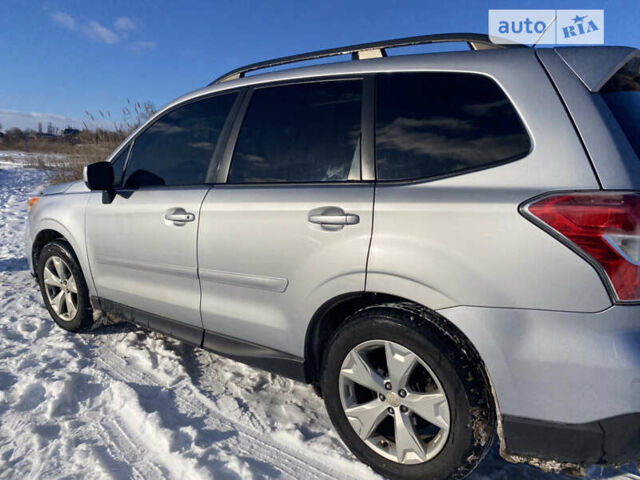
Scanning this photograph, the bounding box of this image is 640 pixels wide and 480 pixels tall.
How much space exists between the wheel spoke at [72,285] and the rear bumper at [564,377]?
9.68 feet

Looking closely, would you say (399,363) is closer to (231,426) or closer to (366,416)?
(366,416)

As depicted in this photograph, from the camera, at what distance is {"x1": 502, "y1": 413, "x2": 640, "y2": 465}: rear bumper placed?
143 centimetres

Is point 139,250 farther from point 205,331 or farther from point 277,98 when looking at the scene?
point 277,98

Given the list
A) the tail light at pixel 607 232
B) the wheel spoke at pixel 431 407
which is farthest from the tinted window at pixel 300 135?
the wheel spoke at pixel 431 407

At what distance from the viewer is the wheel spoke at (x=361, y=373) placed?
73.0 inches

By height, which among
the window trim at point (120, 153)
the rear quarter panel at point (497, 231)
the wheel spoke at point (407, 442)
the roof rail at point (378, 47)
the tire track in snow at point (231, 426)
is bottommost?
the tire track in snow at point (231, 426)

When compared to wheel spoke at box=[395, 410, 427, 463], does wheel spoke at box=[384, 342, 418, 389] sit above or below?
above

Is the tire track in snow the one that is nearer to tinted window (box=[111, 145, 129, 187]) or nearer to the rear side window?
tinted window (box=[111, 145, 129, 187])

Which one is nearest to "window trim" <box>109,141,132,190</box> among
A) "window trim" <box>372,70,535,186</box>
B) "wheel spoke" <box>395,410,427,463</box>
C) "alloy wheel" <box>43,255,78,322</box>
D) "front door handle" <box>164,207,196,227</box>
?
"front door handle" <box>164,207,196,227</box>

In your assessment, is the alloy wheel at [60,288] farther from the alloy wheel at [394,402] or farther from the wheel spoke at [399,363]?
the wheel spoke at [399,363]

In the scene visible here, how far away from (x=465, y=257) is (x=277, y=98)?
1403mm

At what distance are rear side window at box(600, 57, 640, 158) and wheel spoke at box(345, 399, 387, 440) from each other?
4.43ft

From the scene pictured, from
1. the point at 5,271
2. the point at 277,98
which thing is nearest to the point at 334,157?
the point at 277,98

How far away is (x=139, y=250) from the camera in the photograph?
2.80m
